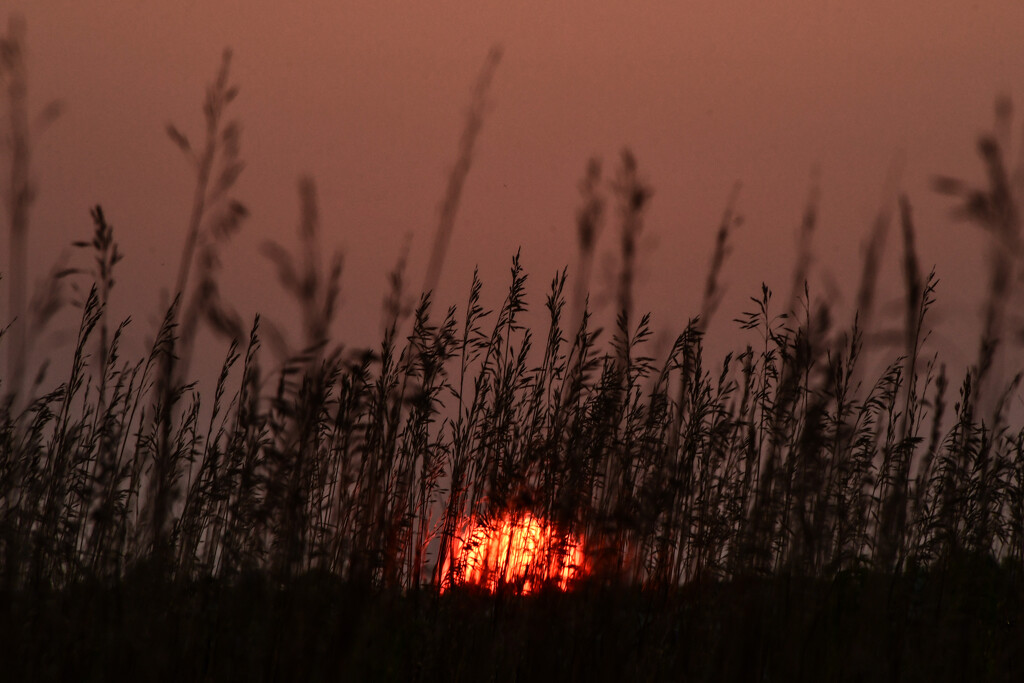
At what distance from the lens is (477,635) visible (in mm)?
3053

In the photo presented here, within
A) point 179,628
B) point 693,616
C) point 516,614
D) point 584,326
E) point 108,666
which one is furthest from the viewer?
point 584,326

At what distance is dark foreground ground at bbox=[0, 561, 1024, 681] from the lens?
2092 mm

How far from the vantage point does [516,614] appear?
3205 millimetres

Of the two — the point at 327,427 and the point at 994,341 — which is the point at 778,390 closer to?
the point at 994,341

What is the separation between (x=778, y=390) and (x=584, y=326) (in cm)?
77

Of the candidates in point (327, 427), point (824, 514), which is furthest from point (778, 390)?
point (327, 427)

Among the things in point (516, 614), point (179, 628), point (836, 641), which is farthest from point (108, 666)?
point (836, 641)

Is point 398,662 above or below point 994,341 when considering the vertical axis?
below

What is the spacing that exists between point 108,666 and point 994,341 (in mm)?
2352

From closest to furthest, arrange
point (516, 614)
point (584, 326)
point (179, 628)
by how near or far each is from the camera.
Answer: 1. point (179, 628)
2. point (516, 614)
3. point (584, 326)

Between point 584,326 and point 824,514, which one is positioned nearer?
point 824,514

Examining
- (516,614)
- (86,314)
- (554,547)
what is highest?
(86,314)

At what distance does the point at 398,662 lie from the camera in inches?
127

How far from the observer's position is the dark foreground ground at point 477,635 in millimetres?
2092
